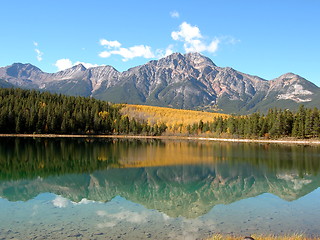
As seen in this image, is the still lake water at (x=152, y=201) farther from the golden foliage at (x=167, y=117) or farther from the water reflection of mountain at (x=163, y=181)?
the golden foliage at (x=167, y=117)

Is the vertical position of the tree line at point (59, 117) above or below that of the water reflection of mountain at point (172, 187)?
above

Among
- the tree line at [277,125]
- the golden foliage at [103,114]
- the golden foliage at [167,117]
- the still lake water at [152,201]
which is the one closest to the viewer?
the still lake water at [152,201]

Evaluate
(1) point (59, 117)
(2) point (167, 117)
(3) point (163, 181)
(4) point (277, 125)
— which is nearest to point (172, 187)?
(3) point (163, 181)

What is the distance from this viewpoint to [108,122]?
13900 cm

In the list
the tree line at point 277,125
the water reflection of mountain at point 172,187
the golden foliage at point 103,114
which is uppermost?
the golden foliage at point 103,114

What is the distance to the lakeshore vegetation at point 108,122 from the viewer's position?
356 ft

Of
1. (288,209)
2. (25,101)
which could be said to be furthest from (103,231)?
(25,101)

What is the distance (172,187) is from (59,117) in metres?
103

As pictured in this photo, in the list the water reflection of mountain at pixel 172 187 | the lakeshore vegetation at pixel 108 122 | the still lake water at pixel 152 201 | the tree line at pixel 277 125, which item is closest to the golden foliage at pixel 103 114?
the lakeshore vegetation at pixel 108 122

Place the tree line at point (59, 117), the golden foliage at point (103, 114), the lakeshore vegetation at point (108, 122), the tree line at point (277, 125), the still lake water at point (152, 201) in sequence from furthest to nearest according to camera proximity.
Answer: the golden foliage at point (103, 114)
the tree line at point (59, 117)
the lakeshore vegetation at point (108, 122)
the tree line at point (277, 125)
the still lake water at point (152, 201)

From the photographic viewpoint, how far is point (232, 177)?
108 feet

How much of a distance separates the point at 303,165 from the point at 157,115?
139 m

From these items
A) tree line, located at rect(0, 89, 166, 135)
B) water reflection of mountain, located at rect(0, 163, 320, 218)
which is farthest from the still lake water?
tree line, located at rect(0, 89, 166, 135)

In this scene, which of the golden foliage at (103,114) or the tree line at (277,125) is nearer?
the tree line at (277,125)
